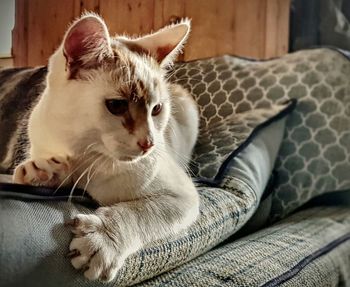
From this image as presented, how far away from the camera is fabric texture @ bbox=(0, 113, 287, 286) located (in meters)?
0.52

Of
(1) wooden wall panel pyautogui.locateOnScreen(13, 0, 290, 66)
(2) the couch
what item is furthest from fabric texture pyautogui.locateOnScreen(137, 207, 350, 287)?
(1) wooden wall panel pyautogui.locateOnScreen(13, 0, 290, 66)


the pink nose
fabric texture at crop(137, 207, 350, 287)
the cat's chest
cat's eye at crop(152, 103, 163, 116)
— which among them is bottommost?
fabric texture at crop(137, 207, 350, 287)

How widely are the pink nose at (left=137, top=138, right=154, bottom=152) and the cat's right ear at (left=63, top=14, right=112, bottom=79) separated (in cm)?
14

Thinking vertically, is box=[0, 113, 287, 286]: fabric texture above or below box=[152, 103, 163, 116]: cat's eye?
below

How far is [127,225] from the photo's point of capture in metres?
0.66

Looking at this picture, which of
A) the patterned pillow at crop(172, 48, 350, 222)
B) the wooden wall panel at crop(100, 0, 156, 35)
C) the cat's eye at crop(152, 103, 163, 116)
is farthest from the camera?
the wooden wall panel at crop(100, 0, 156, 35)

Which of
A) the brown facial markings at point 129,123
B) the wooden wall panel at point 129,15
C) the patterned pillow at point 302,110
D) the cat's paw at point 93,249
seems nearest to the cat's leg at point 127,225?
the cat's paw at point 93,249

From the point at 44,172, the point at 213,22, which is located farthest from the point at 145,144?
the point at 213,22

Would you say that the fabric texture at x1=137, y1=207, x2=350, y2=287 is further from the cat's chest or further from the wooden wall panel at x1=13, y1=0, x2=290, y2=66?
the wooden wall panel at x1=13, y1=0, x2=290, y2=66

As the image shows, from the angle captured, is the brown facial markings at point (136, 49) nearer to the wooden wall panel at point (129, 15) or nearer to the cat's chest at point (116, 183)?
the cat's chest at point (116, 183)

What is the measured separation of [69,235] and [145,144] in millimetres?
203

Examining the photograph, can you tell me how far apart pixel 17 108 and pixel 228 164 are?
2.32ft

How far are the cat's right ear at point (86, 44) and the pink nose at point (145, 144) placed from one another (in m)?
0.14

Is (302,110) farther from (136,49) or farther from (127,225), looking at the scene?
(127,225)
